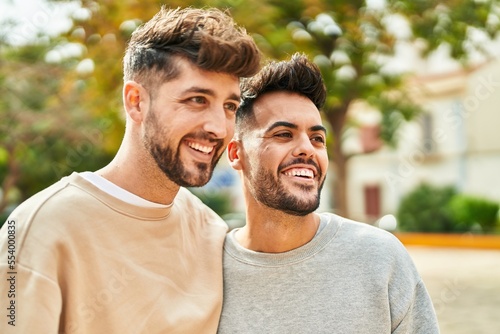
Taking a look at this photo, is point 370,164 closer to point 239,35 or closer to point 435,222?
point 435,222

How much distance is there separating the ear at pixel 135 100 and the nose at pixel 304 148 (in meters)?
0.62

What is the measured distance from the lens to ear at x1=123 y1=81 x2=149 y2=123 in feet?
7.44

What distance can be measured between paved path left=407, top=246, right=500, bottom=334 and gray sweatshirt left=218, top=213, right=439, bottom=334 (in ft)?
18.4

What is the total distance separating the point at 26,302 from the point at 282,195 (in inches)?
41.6

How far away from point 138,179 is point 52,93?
542 inches

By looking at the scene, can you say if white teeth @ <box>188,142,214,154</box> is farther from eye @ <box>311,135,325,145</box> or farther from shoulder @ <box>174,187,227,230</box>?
eye @ <box>311,135,325,145</box>

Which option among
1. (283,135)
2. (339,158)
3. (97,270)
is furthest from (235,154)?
(339,158)

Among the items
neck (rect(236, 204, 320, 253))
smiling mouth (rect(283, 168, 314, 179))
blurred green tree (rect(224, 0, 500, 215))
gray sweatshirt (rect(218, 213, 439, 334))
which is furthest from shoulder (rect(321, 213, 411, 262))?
blurred green tree (rect(224, 0, 500, 215))

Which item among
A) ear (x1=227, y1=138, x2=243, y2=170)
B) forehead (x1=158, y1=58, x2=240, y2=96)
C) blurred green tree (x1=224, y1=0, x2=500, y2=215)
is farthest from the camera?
blurred green tree (x1=224, y1=0, x2=500, y2=215)

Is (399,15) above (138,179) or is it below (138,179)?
below

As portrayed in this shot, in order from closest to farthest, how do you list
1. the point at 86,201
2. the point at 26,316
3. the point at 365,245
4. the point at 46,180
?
the point at 26,316
the point at 86,201
the point at 365,245
the point at 46,180

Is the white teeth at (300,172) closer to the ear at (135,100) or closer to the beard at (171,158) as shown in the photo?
the beard at (171,158)

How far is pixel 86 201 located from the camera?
213cm

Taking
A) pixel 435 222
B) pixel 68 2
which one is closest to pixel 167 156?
pixel 68 2
